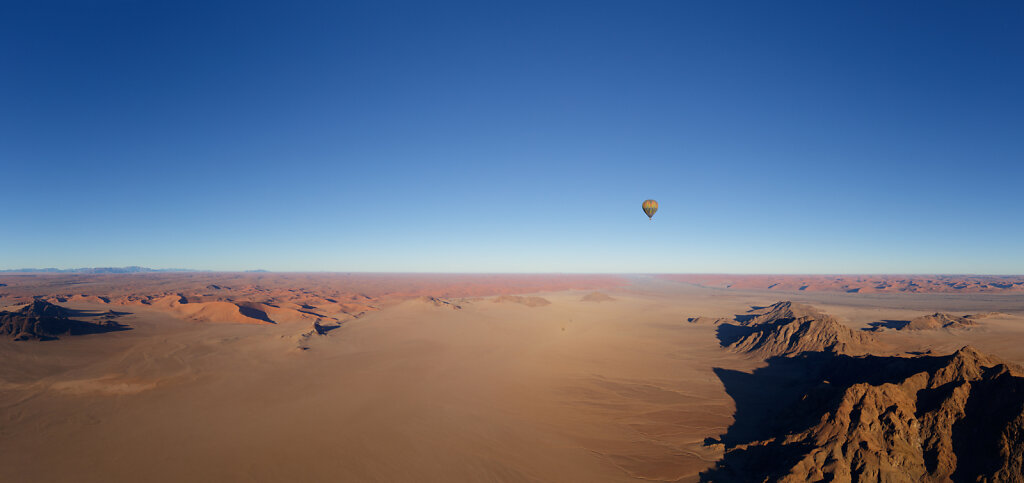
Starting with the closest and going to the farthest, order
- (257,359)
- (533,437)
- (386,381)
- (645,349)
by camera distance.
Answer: (533,437), (386,381), (257,359), (645,349)

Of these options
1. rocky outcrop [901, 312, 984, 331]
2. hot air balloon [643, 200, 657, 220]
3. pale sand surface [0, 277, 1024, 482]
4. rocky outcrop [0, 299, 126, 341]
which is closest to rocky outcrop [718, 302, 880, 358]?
pale sand surface [0, 277, 1024, 482]

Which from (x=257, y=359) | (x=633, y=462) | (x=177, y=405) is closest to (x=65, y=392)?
(x=177, y=405)

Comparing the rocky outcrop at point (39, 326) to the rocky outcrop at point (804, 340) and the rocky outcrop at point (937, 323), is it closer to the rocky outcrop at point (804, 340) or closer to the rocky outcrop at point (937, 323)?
the rocky outcrop at point (804, 340)

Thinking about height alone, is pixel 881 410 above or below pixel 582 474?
above

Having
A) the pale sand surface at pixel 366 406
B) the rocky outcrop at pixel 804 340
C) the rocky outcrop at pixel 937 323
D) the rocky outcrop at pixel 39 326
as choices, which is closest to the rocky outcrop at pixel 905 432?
the pale sand surface at pixel 366 406

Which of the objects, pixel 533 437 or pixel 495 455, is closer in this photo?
pixel 495 455

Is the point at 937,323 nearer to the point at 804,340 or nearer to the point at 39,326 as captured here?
the point at 804,340

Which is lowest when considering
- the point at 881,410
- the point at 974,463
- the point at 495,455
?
the point at 495,455

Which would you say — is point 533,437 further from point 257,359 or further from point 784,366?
point 257,359
